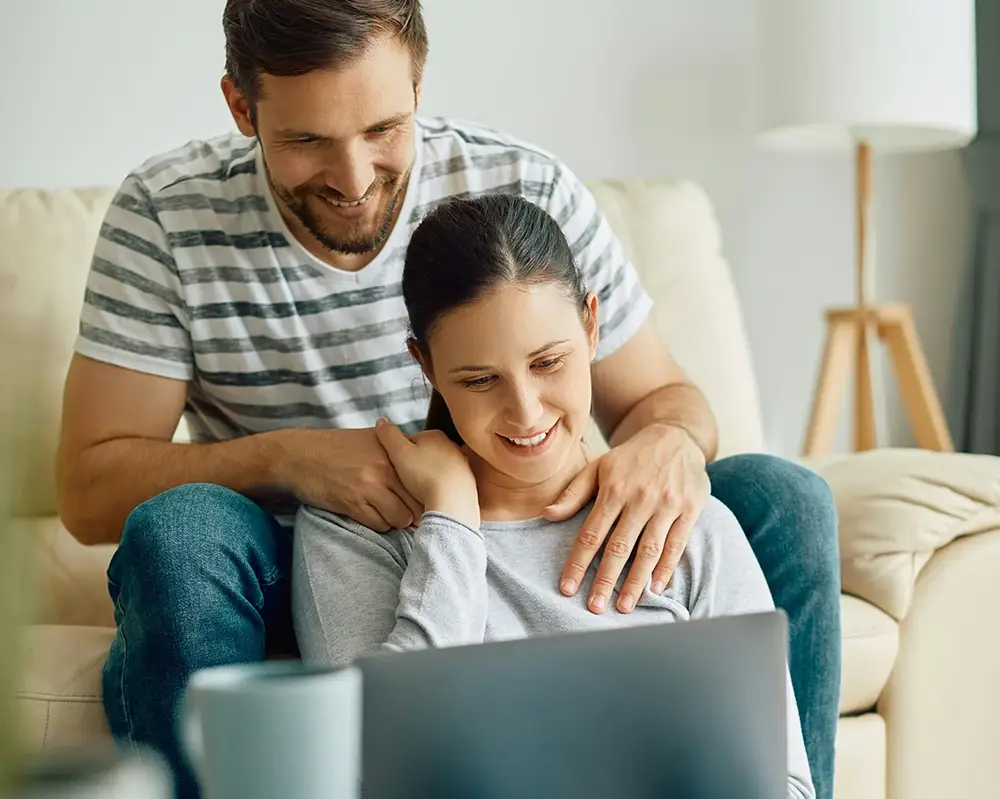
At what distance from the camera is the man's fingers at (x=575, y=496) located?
1195 millimetres

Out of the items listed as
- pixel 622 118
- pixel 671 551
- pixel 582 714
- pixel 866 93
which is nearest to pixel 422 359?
pixel 671 551

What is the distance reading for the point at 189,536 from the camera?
3.73ft

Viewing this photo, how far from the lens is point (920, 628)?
5.12 feet

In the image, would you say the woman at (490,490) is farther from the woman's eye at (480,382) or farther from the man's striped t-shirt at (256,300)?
the man's striped t-shirt at (256,300)

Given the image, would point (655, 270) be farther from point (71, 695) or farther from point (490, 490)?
point (71, 695)

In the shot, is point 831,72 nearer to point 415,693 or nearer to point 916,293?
point 916,293

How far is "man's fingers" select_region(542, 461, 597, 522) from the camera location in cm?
120

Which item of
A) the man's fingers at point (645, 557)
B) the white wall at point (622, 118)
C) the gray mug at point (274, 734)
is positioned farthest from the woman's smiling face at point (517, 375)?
the white wall at point (622, 118)

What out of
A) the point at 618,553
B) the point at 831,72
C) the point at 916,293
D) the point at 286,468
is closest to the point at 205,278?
the point at 286,468

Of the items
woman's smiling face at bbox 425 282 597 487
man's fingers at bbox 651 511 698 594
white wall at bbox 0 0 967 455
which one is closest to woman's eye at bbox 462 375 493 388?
woman's smiling face at bbox 425 282 597 487

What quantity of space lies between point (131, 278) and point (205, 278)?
0.28 feet

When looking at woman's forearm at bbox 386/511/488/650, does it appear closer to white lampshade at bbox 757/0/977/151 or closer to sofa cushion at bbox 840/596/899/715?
sofa cushion at bbox 840/596/899/715

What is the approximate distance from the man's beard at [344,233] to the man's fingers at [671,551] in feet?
1.67

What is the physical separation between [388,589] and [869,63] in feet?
5.63
